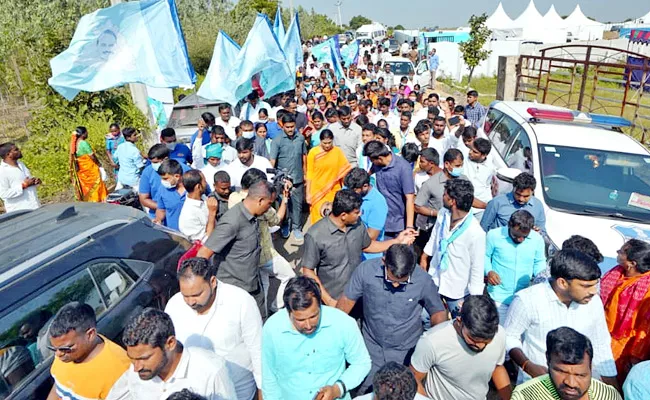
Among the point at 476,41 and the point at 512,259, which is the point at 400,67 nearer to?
the point at 476,41

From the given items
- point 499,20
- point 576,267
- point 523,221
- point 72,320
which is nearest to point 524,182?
point 523,221

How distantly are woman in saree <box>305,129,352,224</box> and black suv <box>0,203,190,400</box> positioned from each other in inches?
72.3

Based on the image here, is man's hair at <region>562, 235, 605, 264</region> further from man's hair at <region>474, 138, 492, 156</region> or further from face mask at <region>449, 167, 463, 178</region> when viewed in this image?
man's hair at <region>474, 138, 492, 156</region>

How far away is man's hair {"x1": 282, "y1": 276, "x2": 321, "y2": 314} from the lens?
85.0 inches

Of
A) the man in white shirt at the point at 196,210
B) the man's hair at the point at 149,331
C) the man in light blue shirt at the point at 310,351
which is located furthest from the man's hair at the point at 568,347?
the man in white shirt at the point at 196,210

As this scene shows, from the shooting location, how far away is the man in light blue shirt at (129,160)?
630cm

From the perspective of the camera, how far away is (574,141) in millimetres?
5016

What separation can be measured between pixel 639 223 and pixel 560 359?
9.39 feet

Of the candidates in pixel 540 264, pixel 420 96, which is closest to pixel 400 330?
pixel 540 264

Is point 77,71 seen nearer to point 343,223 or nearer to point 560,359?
point 343,223

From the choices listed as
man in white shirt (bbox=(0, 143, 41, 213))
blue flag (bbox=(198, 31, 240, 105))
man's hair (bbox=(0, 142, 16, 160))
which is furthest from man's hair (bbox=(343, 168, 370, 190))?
man's hair (bbox=(0, 142, 16, 160))

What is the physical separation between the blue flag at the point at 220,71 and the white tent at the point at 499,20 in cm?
4144

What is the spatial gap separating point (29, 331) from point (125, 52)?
469 centimetres

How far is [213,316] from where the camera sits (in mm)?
2523
